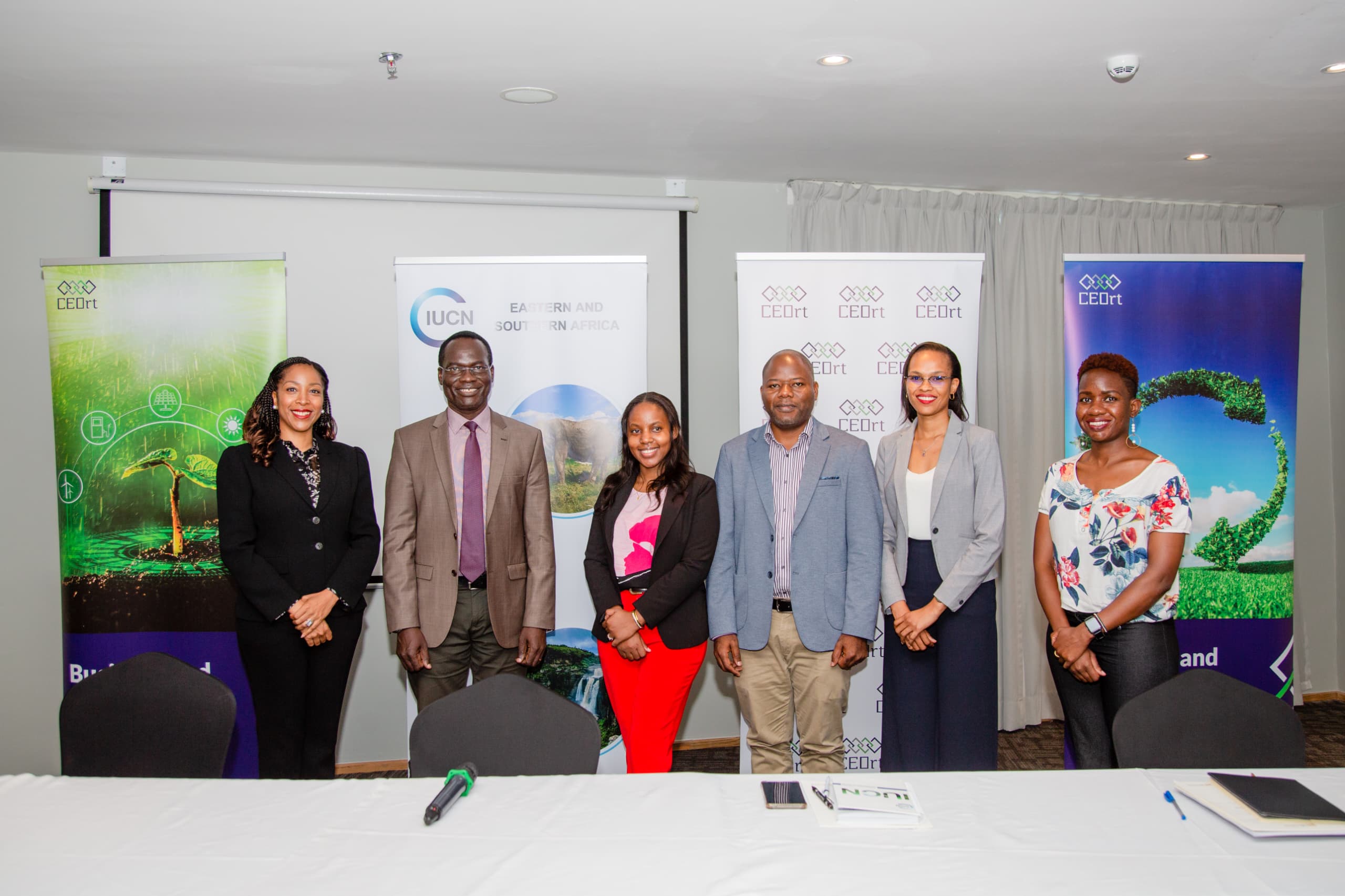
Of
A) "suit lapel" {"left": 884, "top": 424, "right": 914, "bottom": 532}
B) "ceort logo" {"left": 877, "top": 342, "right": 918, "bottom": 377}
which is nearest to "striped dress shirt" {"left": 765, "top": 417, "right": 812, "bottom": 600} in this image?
"suit lapel" {"left": 884, "top": 424, "right": 914, "bottom": 532}

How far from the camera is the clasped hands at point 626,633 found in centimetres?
307

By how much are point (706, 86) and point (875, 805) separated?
2536mm

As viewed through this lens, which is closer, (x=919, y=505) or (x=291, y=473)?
(x=291, y=473)

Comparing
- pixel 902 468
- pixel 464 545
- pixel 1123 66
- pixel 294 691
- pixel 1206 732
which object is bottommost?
pixel 294 691

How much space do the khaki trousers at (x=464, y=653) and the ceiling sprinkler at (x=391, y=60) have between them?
1793mm

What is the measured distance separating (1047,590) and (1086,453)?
19.0 inches

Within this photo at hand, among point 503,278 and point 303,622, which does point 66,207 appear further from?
point 303,622

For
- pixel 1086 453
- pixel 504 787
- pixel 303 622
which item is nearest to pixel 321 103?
pixel 303 622

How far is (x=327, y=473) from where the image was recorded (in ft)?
10.0

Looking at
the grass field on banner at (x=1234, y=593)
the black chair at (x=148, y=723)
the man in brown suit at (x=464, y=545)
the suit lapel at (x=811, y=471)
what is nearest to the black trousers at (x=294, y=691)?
the man in brown suit at (x=464, y=545)

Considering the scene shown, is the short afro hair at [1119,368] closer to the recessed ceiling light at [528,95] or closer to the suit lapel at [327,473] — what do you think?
the recessed ceiling light at [528,95]

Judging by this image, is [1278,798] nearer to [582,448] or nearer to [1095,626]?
[1095,626]

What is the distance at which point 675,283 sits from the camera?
4.54m

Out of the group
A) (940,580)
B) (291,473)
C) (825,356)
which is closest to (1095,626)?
(940,580)
